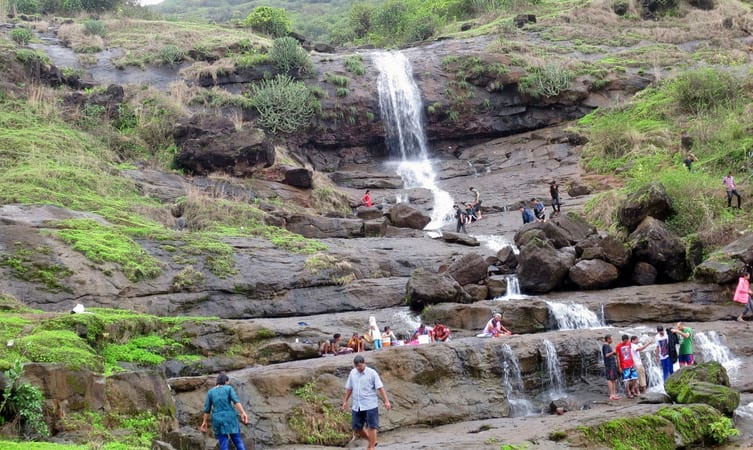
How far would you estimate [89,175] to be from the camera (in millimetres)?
23609

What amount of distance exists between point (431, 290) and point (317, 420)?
21.9 ft

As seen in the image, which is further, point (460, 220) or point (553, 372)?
point (460, 220)

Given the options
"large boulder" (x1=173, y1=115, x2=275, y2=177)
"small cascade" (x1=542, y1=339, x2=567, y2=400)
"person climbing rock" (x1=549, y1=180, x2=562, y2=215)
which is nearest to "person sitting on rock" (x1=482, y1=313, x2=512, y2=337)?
"small cascade" (x1=542, y1=339, x2=567, y2=400)

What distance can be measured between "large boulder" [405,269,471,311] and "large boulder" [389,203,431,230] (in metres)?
7.95

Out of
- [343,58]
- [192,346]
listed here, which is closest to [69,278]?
[192,346]

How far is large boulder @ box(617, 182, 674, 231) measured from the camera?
22719mm

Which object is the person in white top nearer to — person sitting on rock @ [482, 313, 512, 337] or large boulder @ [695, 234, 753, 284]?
person sitting on rock @ [482, 313, 512, 337]

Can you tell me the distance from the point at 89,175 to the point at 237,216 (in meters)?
4.87

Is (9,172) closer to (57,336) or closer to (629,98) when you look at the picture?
(57,336)

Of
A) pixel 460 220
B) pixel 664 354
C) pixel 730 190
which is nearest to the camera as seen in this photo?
pixel 664 354

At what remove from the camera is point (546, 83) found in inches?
1451

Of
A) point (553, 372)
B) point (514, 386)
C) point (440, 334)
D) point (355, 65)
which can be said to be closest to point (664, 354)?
point (553, 372)

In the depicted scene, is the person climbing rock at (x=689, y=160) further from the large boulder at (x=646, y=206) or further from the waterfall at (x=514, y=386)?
the waterfall at (x=514, y=386)

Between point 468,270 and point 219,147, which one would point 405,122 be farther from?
point 468,270
